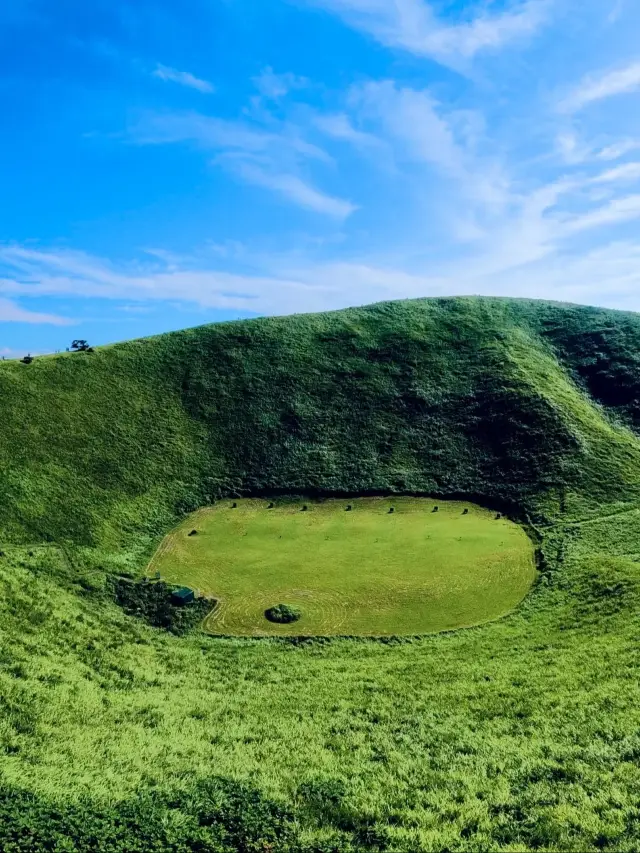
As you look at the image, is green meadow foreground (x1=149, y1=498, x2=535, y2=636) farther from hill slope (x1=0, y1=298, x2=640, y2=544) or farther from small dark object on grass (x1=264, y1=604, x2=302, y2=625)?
hill slope (x1=0, y1=298, x2=640, y2=544)

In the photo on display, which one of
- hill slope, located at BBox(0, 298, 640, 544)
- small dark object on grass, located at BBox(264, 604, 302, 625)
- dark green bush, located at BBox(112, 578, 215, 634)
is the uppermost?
hill slope, located at BBox(0, 298, 640, 544)

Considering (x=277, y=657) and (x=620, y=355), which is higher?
(x=620, y=355)

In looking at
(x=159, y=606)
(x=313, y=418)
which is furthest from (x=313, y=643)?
(x=313, y=418)

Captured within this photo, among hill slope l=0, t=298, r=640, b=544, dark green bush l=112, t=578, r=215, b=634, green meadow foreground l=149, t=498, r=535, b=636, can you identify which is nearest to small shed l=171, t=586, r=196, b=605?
dark green bush l=112, t=578, r=215, b=634

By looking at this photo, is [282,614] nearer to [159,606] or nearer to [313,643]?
[313,643]

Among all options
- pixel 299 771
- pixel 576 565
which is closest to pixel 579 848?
pixel 299 771

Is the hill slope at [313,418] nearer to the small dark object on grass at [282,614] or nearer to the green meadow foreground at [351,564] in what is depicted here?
the green meadow foreground at [351,564]

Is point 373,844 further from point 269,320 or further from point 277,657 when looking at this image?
point 269,320
